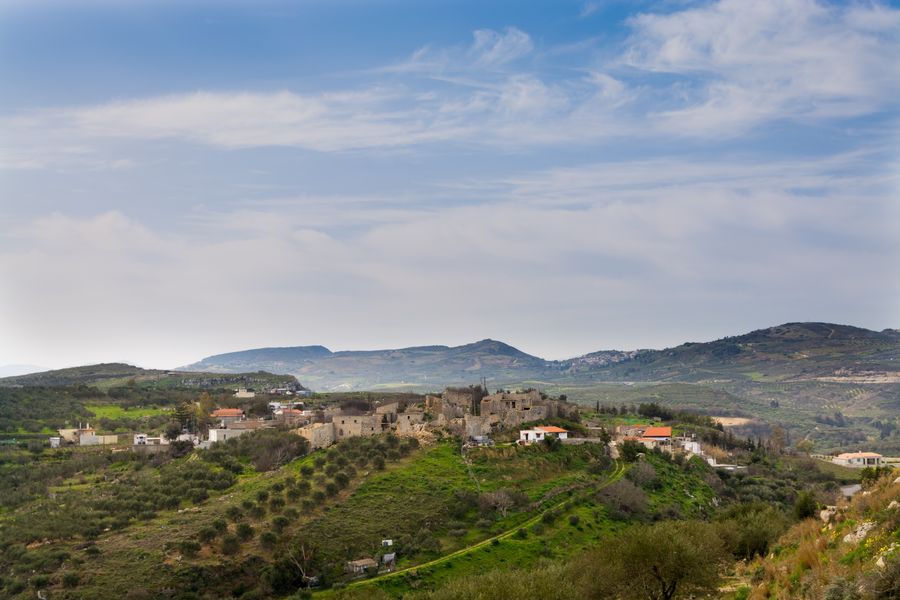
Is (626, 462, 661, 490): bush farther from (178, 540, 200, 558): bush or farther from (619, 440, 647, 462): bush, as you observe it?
(178, 540, 200, 558): bush

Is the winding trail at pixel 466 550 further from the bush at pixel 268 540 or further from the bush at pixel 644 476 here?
the bush at pixel 268 540

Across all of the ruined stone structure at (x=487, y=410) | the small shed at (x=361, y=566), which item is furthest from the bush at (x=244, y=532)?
the ruined stone structure at (x=487, y=410)

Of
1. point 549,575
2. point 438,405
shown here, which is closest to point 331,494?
point 438,405

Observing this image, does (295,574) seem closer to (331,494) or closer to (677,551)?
(331,494)

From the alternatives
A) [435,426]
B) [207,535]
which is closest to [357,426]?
[435,426]

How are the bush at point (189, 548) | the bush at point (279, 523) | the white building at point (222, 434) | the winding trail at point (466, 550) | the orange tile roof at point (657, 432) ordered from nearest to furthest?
1. the winding trail at point (466, 550)
2. the bush at point (189, 548)
3. the bush at point (279, 523)
4. the white building at point (222, 434)
5. the orange tile roof at point (657, 432)

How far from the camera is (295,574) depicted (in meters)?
52.9

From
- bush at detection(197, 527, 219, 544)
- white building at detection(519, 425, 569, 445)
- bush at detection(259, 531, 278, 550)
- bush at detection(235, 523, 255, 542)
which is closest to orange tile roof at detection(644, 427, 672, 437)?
white building at detection(519, 425, 569, 445)

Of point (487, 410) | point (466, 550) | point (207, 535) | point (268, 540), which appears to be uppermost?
point (487, 410)

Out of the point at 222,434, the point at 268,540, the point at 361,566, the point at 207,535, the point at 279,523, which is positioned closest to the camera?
the point at 361,566

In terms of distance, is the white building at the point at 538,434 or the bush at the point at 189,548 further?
the white building at the point at 538,434

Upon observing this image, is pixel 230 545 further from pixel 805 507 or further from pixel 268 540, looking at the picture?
pixel 805 507

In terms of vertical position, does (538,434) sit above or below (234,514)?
above

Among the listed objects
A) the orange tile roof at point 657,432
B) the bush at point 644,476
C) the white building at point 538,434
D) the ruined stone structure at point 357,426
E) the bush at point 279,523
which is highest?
the ruined stone structure at point 357,426
